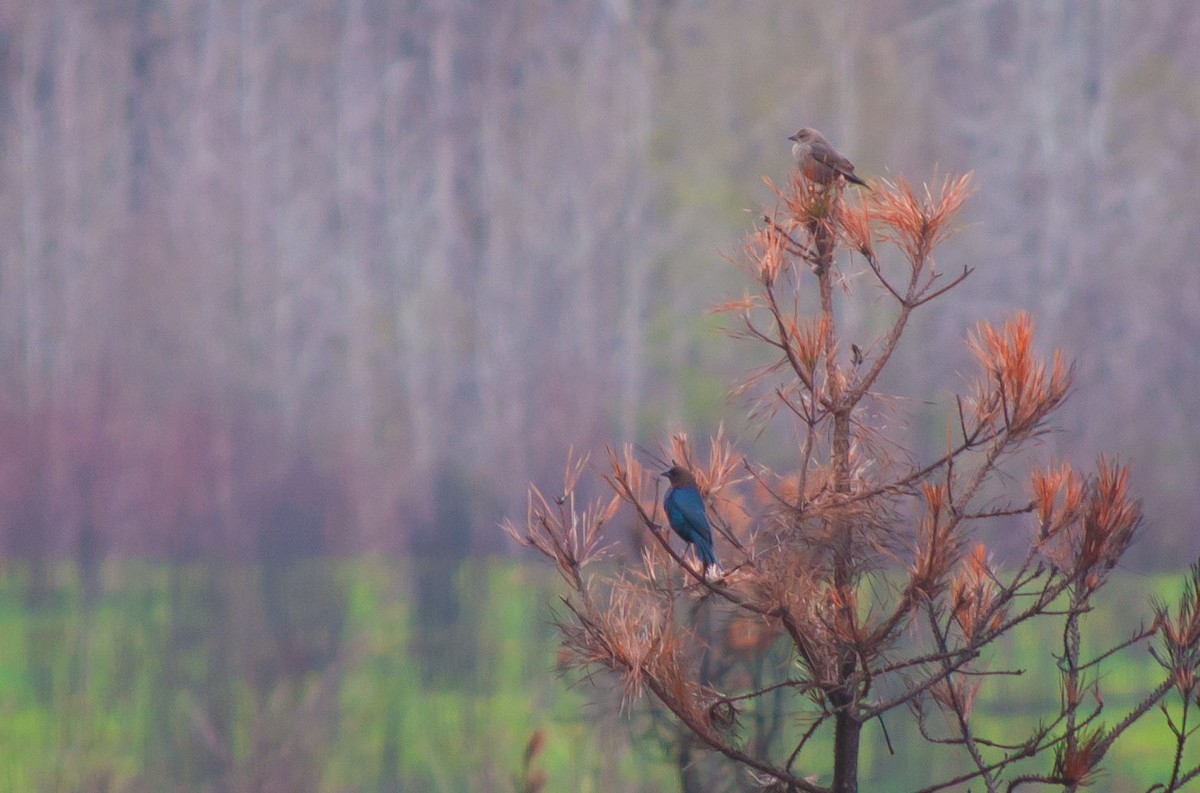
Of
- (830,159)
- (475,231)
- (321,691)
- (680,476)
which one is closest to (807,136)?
(830,159)

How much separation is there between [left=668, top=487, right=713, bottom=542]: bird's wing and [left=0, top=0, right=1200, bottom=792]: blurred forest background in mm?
1970

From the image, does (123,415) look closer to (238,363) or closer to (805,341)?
(238,363)

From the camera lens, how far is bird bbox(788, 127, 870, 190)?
6.58ft

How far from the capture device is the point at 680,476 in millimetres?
1922

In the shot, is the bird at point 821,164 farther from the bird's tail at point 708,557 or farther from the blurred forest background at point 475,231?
the blurred forest background at point 475,231

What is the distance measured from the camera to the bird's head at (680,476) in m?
1.91

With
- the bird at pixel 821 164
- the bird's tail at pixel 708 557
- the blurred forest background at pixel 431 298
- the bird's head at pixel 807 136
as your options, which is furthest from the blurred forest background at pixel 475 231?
the bird's tail at pixel 708 557

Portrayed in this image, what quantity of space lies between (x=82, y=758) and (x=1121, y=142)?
3.98 m

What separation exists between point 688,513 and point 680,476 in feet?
0.21

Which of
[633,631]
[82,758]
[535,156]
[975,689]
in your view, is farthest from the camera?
[535,156]

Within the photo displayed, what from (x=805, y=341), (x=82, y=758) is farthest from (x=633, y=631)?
(x=82, y=758)

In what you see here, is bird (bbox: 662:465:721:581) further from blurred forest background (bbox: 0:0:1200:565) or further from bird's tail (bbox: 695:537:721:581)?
blurred forest background (bbox: 0:0:1200:565)

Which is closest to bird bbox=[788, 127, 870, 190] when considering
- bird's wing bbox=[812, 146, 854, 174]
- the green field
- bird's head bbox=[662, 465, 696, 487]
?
bird's wing bbox=[812, 146, 854, 174]

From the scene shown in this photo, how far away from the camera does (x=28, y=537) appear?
3.79 meters
